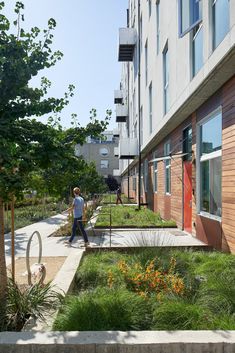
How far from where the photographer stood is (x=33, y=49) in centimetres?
464

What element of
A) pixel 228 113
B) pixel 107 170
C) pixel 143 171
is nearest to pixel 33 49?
pixel 228 113

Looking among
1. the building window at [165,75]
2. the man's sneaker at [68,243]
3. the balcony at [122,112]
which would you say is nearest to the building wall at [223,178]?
the building window at [165,75]

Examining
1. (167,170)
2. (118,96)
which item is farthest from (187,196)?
(118,96)

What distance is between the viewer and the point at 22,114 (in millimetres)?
4688

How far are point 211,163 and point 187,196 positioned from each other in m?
3.00

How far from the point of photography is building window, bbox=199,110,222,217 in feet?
29.4

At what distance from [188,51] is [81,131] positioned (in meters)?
6.53

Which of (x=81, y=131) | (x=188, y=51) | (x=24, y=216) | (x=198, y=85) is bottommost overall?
(x=24, y=216)

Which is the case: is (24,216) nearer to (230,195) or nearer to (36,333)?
(230,195)

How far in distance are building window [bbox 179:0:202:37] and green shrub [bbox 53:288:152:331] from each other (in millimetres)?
7157

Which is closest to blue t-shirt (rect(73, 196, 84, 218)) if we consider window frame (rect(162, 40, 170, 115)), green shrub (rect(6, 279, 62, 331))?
window frame (rect(162, 40, 170, 115))

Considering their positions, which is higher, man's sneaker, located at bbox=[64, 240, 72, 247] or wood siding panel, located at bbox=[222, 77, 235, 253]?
wood siding panel, located at bbox=[222, 77, 235, 253]

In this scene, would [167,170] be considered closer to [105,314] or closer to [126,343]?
[105,314]

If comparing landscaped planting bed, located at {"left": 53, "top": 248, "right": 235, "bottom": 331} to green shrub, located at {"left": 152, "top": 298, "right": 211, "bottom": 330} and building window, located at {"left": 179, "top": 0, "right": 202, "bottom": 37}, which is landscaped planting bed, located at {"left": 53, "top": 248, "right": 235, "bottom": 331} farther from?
building window, located at {"left": 179, "top": 0, "right": 202, "bottom": 37}
